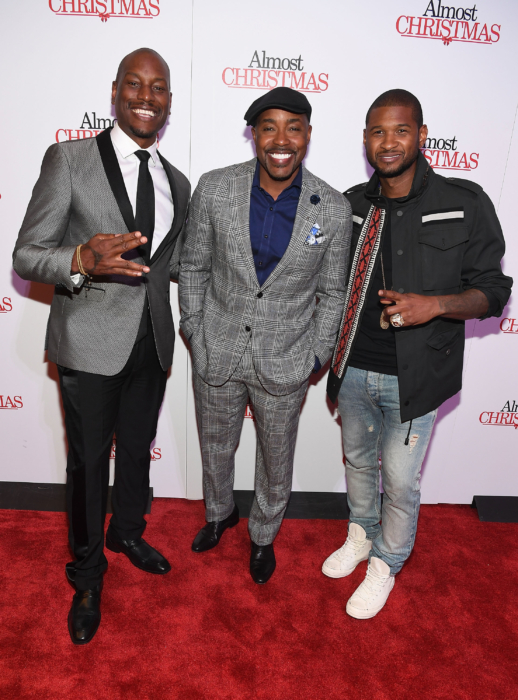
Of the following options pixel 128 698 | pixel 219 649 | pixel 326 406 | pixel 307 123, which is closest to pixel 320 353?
pixel 326 406

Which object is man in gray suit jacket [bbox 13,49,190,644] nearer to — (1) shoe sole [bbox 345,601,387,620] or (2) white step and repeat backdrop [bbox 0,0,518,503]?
(2) white step and repeat backdrop [bbox 0,0,518,503]

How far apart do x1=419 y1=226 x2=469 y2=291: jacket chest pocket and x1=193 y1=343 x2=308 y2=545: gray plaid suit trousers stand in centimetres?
70

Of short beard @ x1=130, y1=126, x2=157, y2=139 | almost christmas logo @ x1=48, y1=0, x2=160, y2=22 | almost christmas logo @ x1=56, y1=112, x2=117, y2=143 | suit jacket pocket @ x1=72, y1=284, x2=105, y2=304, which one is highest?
almost christmas logo @ x1=48, y1=0, x2=160, y2=22

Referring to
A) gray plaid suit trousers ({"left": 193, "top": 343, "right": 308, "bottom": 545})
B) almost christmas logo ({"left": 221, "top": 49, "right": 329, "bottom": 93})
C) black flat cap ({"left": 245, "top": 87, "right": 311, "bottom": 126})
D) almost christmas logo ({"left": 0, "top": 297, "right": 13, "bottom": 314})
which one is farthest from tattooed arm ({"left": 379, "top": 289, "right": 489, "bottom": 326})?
almost christmas logo ({"left": 0, "top": 297, "right": 13, "bottom": 314})

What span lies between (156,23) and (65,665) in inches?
107

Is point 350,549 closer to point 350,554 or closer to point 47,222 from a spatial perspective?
point 350,554

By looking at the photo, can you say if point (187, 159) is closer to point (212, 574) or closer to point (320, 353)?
point (320, 353)

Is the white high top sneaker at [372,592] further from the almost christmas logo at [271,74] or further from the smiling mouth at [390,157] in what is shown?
the almost christmas logo at [271,74]

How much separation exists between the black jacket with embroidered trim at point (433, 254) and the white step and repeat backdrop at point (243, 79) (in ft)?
2.19

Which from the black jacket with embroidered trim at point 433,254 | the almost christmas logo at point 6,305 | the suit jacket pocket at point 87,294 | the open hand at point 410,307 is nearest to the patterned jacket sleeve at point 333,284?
the black jacket with embroidered trim at point 433,254

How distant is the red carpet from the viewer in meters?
1.99

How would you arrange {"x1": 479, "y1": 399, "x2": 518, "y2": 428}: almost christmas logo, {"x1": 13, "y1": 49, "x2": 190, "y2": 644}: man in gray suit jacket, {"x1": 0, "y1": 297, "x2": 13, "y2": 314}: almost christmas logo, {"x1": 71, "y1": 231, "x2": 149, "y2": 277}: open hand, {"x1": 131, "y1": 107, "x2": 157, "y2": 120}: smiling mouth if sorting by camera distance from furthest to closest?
{"x1": 479, "y1": 399, "x2": 518, "y2": 428}: almost christmas logo
{"x1": 0, "y1": 297, "x2": 13, "y2": 314}: almost christmas logo
{"x1": 131, "y1": 107, "x2": 157, "y2": 120}: smiling mouth
{"x1": 13, "y1": 49, "x2": 190, "y2": 644}: man in gray suit jacket
{"x1": 71, "y1": 231, "x2": 149, "y2": 277}: open hand

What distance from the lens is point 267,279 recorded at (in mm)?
2158

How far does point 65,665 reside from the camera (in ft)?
6.59
